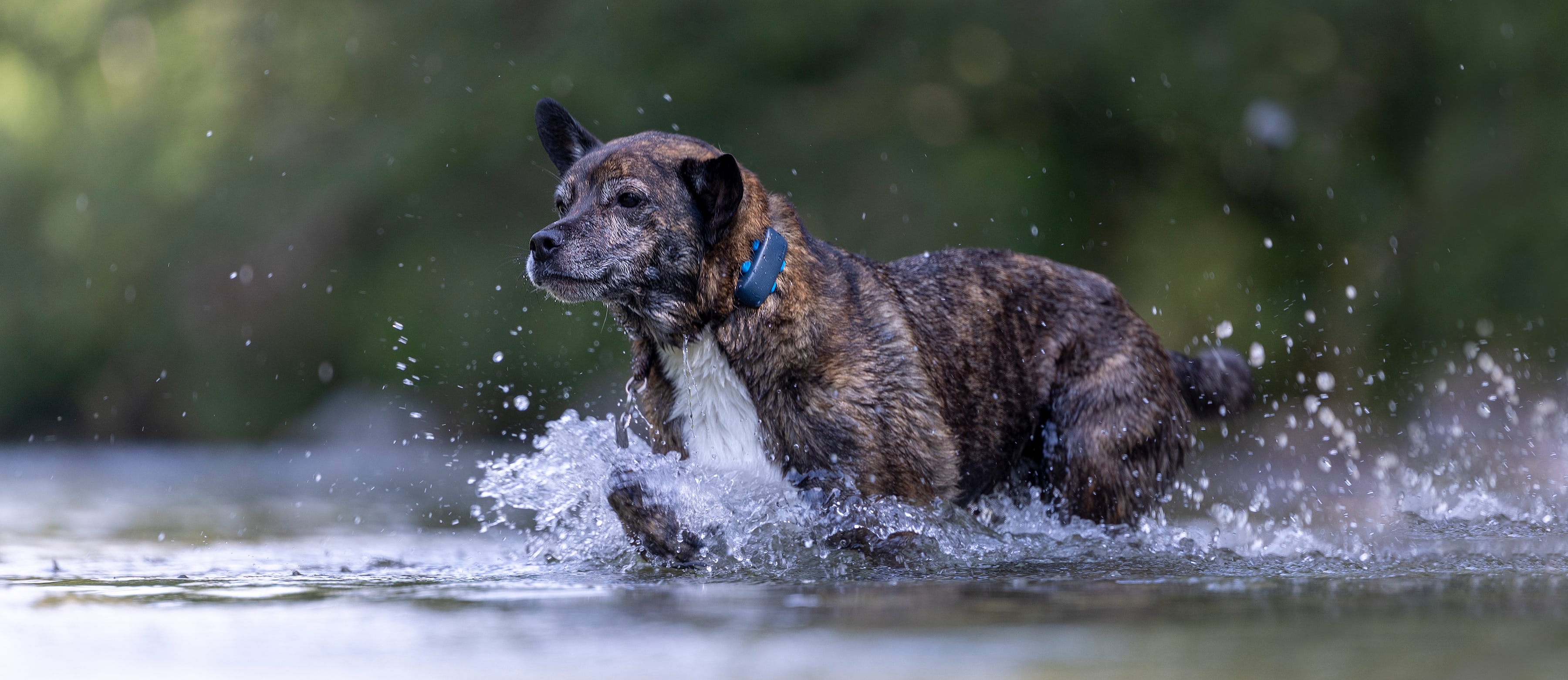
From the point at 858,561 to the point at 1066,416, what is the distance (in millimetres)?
1187

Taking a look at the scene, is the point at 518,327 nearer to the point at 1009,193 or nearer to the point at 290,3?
the point at 1009,193

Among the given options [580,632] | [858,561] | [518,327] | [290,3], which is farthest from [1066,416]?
[290,3]

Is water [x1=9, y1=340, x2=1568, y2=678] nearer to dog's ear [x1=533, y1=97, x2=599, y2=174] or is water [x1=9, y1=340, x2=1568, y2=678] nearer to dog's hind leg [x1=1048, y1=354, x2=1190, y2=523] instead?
dog's hind leg [x1=1048, y1=354, x2=1190, y2=523]

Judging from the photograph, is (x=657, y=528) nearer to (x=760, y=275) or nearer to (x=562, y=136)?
(x=760, y=275)

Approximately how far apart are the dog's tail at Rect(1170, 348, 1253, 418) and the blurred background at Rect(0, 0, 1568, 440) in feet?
13.5

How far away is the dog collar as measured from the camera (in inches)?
171

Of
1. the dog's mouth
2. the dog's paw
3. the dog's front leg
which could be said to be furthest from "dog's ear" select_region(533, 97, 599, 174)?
the dog's paw

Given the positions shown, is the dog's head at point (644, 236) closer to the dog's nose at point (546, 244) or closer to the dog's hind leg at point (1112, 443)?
the dog's nose at point (546, 244)

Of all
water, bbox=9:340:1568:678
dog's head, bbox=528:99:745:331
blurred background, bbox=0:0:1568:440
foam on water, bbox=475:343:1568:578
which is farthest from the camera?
blurred background, bbox=0:0:1568:440

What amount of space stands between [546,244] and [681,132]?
28.0 ft

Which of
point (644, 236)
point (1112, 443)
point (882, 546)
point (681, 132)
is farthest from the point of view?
point (681, 132)

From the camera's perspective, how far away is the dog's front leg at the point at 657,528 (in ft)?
14.3

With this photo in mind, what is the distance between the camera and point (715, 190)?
439cm

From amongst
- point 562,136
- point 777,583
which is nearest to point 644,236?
point 562,136
